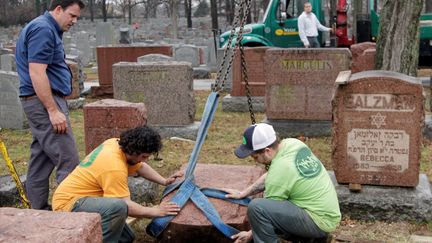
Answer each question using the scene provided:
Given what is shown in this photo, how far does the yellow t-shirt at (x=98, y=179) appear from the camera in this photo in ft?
12.4

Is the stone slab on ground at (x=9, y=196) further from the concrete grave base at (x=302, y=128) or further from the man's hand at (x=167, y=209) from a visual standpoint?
the concrete grave base at (x=302, y=128)

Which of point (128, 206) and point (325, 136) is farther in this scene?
point (325, 136)

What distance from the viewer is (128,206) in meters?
3.82

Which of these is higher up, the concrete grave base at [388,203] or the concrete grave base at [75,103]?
the concrete grave base at [75,103]

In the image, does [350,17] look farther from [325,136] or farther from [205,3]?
[205,3]

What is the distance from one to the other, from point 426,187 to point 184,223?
2.39 m

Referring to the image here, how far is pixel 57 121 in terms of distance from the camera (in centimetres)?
430

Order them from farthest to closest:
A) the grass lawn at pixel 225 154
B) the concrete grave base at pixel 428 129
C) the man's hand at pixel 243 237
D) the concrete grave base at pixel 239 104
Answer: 1. the concrete grave base at pixel 239 104
2. the concrete grave base at pixel 428 129
3. the grass lawn at pixel 225 154
4. the man's hand at pixel 243 237

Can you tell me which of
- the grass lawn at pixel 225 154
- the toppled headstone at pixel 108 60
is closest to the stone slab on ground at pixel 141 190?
the grass lawn at pixel 225 154

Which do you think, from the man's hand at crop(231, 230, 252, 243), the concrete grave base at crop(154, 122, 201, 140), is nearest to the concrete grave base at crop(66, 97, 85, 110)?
the concrete grave base at crop(154, 122, 201, 140)

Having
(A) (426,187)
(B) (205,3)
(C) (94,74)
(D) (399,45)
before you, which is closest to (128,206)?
(A) (426,187)

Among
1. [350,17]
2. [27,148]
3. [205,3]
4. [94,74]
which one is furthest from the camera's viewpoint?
[205,3]

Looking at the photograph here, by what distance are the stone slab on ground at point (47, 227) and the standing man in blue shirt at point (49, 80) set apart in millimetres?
1433

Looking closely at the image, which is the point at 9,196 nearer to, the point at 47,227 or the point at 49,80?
the point at 49,80
